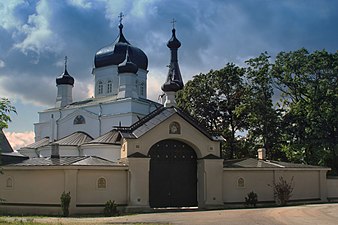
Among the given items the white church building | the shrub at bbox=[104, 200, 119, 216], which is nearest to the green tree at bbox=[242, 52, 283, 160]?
the white church building

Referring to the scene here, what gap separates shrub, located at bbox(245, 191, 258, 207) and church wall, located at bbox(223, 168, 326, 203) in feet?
0.78

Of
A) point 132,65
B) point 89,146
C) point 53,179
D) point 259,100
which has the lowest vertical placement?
point 53,179

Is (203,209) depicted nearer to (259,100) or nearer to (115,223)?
(115,223)

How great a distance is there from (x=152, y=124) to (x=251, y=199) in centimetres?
724

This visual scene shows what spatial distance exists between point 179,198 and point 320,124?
14275mm

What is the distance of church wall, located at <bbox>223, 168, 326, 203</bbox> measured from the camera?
27.9m

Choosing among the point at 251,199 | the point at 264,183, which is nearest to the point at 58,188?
the point at 251,199

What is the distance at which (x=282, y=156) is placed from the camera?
3878cm

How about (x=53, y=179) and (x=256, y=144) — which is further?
(x=256, y=144)

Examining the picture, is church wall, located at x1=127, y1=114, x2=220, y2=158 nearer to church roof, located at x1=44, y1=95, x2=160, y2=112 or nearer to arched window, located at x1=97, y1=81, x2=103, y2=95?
church roof, located at x1=44, y1=95, x2=160, y2=112

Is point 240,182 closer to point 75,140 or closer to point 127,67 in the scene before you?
point 75,140

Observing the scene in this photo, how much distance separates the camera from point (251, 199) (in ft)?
91.2

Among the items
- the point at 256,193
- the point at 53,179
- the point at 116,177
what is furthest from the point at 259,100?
the point at 53,179

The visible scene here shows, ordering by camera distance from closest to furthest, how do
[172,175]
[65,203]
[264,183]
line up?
[65,203] < [172,175] < [264,183]
